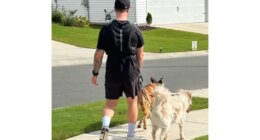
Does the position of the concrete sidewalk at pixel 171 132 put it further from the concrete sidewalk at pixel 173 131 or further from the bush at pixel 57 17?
the bush at pixel 57 17

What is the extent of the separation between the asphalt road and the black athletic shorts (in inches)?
174

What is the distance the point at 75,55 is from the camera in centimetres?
2380

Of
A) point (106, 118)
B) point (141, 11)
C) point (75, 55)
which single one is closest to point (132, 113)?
point (106, 118)

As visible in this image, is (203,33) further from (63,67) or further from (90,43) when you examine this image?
(63,67)

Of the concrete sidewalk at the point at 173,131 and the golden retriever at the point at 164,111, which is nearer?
the golden retriever at the point at 164,111

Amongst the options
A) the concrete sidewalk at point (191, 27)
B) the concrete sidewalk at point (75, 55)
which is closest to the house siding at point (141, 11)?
the concrete sidewalk at point (191, 27)

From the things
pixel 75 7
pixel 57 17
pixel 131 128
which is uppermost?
pixel 75 7

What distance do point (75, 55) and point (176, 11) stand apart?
654 inches

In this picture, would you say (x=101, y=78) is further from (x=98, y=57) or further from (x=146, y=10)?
(x=146, y=10)

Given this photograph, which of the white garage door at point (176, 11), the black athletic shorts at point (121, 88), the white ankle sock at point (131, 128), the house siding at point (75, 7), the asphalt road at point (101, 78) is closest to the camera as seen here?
the black athletic shorts at point (121, 88)

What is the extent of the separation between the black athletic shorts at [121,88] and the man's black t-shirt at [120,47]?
6cm

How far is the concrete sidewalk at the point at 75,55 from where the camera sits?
21.9m
